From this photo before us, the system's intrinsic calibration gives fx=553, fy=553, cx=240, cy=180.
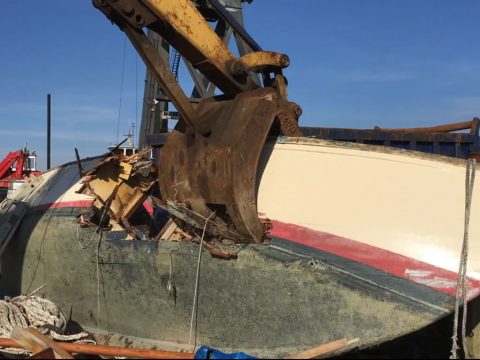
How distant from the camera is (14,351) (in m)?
4.64

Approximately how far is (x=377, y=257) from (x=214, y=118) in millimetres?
1845

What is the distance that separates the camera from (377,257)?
411 cm

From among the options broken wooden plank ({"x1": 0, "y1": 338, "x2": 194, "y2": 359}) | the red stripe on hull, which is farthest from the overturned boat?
broken wooden plank ({"x1": 0, "y1": 338, "x2": 194, "y2": 359})

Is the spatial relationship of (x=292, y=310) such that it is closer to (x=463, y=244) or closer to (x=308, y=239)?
(x=308, y=239)

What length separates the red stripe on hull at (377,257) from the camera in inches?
152

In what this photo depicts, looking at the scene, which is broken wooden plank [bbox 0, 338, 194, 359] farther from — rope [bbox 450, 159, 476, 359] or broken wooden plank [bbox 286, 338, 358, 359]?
rope [bbox 450, 159, 476, 359]

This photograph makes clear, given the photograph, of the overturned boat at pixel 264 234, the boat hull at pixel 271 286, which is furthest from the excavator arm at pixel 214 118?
the boat hull at pixel 271 286

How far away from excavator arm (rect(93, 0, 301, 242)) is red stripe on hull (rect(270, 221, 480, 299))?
0.28 m

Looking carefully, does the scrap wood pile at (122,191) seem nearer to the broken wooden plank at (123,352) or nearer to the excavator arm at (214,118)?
the excavator arm at (214,118)

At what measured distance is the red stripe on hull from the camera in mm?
3867

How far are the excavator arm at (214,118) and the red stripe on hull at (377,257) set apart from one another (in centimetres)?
28

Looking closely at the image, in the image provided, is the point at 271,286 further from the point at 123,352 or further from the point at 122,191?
the point at 122,191

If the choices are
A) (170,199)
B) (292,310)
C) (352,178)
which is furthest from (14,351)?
(352,178)

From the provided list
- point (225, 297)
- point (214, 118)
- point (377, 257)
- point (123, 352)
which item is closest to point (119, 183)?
point (214, 118)
